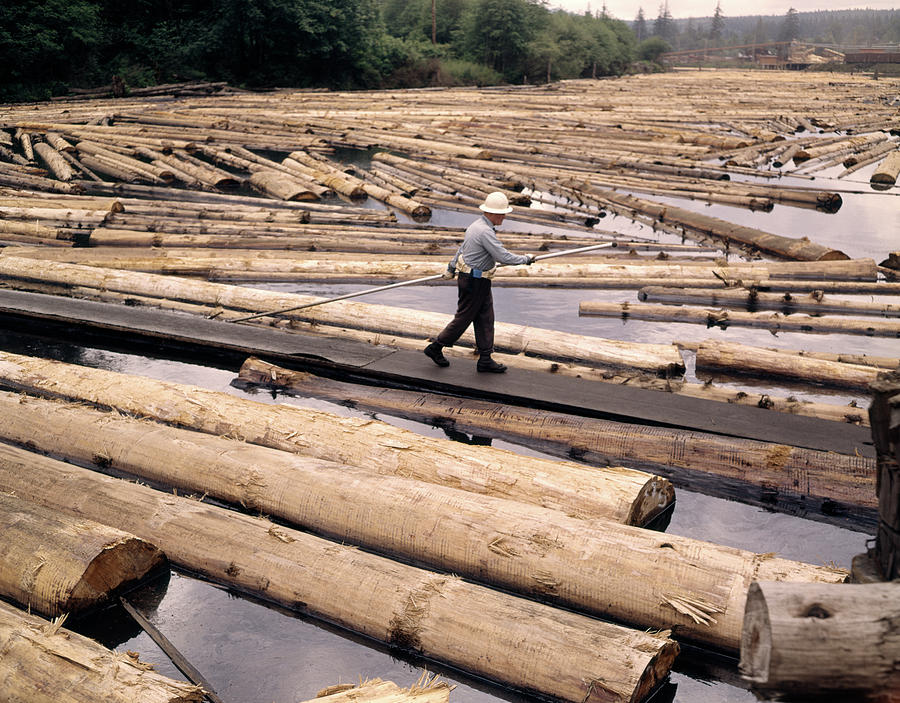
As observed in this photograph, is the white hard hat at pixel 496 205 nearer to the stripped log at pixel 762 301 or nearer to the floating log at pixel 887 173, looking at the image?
the stripped log at pixel 762 301

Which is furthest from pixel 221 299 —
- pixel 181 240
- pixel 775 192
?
pixel 775 192

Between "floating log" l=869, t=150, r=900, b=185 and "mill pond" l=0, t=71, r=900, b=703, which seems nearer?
"mill pond" l=0, t=71, r=900, b=703

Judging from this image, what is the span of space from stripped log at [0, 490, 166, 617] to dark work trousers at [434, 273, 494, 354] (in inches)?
162

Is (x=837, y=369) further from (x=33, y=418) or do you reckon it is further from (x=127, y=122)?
(x=127, y=122)

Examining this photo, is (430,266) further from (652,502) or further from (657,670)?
(657,670)

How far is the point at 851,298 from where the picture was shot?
43.6ft

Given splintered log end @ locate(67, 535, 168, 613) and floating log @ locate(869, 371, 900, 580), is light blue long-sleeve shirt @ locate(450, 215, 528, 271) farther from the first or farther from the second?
floating log @ locate(869, 371, 900, 580)

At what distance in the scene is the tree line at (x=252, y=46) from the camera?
41531 mm

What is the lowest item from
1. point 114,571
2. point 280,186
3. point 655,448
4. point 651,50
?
point 114,571

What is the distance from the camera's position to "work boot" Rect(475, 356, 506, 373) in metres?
9.12

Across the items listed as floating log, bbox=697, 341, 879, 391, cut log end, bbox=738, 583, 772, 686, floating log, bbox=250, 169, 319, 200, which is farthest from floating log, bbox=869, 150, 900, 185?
cut log end, bbox=738, 583, 772, 686

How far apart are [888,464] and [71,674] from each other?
171 inches

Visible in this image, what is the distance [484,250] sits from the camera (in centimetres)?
845

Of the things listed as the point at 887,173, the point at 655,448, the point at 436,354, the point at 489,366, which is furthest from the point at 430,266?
the point at 887,173
